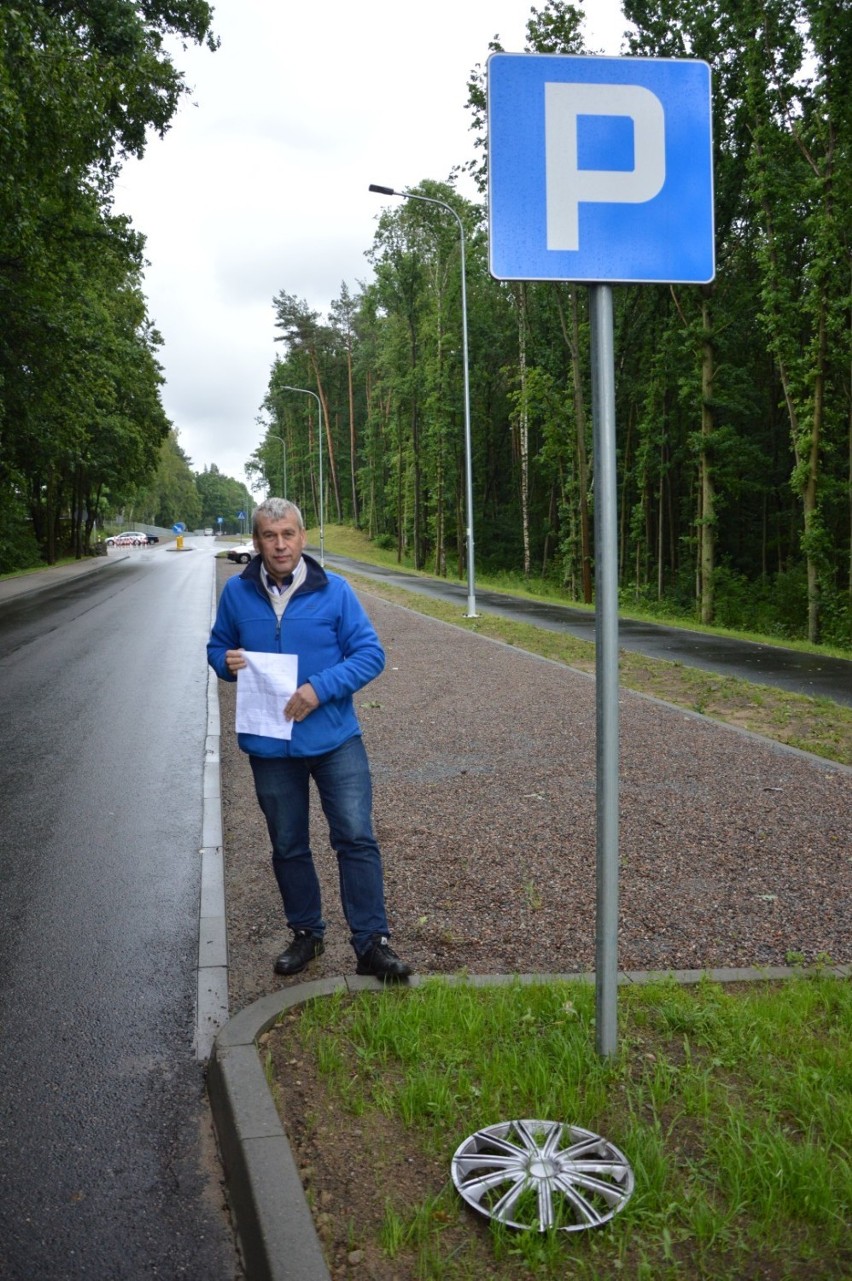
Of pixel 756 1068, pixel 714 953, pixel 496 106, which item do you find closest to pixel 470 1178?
pixel 756 1068

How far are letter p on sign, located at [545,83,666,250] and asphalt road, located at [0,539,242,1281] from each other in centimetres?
298

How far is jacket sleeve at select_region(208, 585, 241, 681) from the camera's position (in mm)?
4406

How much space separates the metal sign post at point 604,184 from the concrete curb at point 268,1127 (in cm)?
123

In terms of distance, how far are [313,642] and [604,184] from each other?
1978mm

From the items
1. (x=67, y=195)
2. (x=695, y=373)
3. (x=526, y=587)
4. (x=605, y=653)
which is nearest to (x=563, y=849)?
(x=605, y=653)

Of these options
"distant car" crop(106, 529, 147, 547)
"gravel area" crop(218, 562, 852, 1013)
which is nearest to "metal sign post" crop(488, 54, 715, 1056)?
"gravel area" crop(218, 562, 852, 1013)

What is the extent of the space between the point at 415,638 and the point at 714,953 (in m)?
14.2

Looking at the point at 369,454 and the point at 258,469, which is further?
the point at 258,469

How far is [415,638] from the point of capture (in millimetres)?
18641

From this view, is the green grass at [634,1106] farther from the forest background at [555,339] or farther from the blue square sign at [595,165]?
the forest background at [555,339]

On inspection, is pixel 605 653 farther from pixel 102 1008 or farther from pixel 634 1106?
pixel 102 1008

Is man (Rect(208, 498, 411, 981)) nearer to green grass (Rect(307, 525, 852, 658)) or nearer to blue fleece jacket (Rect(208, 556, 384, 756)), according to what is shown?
blue fleece jacket (Rect(208, 556, 384, 756))

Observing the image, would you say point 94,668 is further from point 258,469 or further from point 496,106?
point 258,469

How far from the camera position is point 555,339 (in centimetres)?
4225
